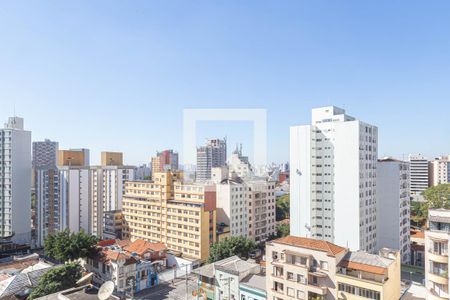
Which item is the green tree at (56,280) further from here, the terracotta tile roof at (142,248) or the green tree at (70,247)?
the terracotta tile roof at (142,248)

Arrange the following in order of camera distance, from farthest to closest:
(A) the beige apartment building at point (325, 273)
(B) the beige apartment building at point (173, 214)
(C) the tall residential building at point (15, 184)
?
(C) the tall residential building at point (15, 184) < (B) the beige apartment building at point (173, 214) < (A) the beige apartment building at point (325, 273)

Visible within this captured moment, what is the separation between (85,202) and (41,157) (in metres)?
38.2

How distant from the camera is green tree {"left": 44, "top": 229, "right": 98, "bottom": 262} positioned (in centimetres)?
2333

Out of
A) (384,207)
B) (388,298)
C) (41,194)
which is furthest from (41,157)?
(388,298)

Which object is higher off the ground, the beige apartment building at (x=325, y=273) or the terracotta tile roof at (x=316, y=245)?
the terracotta tile roof at (x=316, y=245)

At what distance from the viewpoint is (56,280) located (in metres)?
18.5

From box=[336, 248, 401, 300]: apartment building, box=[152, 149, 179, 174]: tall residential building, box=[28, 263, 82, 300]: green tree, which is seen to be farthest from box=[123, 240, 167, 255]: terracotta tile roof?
box=[152, 149, 179, 174]: tall residential building

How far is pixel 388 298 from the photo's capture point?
13836 millimetres

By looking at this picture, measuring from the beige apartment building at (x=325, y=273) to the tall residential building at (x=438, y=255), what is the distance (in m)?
1.70

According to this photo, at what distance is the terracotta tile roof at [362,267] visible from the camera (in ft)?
44.7

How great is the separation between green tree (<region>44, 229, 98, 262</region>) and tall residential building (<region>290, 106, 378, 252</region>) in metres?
18.0

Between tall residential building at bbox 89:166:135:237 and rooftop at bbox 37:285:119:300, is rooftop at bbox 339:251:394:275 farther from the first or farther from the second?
tall residential building at bbox 89:166:135:237

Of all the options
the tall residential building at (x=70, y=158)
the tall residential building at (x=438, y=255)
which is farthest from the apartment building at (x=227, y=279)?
the tall residential building at (x=70, y=158)

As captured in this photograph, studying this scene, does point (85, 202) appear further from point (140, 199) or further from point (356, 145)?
point (356, 145)
